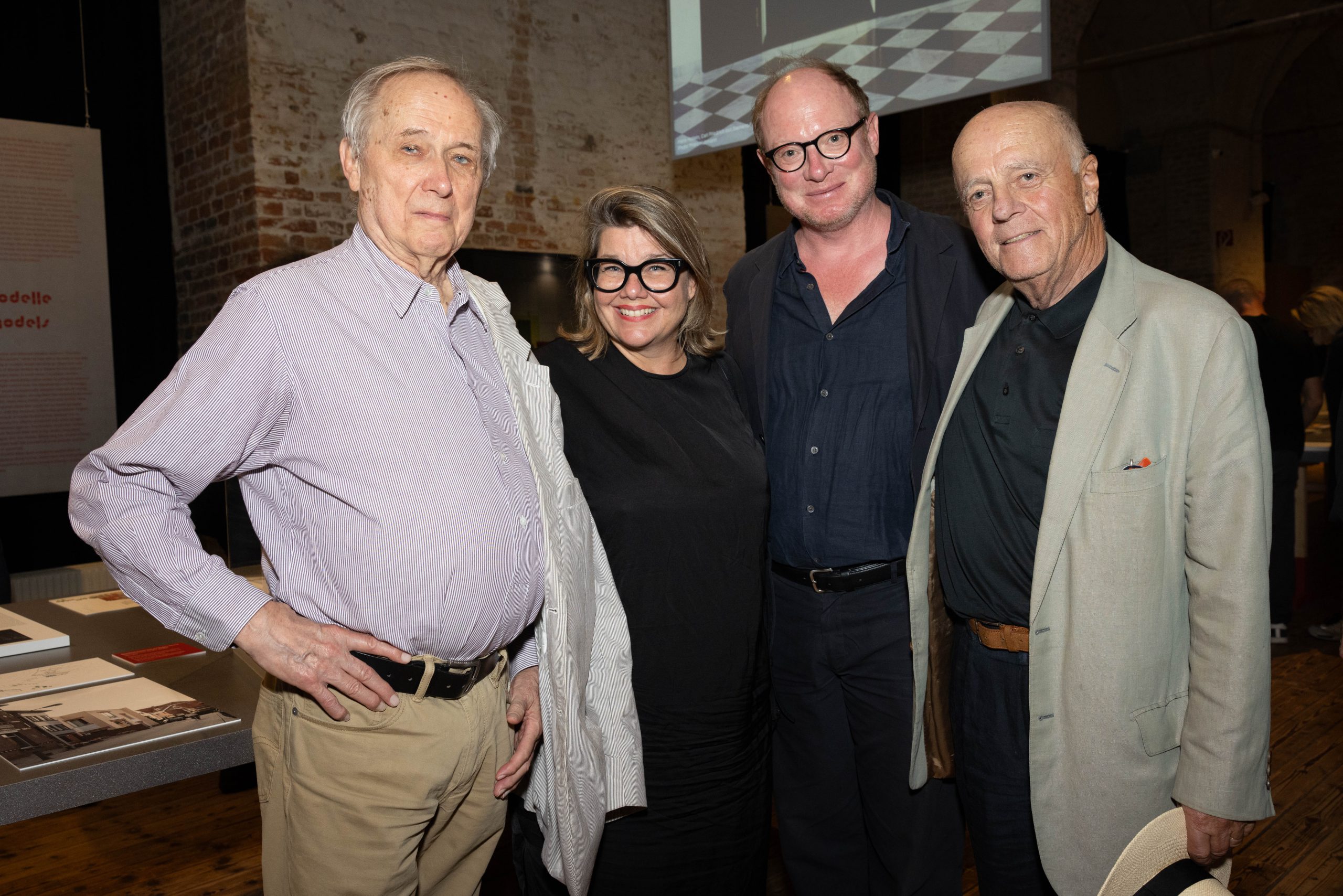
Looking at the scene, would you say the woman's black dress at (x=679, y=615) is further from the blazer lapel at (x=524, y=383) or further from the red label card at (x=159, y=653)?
the red label card at (x=159, y=653)

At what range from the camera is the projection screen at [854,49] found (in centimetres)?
463

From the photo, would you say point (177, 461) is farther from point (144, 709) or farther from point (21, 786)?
point (144, 709)

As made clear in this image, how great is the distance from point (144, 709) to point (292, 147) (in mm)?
4727

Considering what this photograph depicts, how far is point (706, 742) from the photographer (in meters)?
2.14

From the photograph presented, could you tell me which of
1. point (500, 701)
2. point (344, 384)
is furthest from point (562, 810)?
point (344, 384)

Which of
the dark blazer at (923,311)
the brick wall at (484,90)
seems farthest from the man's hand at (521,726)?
the brick wall at (484,90)

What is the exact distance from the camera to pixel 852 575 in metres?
2.29

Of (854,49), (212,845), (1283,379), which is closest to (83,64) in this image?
(854,49)

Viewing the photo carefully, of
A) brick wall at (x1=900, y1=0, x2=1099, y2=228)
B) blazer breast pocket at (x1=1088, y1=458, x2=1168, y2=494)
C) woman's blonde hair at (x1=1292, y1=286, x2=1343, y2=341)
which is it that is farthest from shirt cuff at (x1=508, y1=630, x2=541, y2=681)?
brick wall at (x1=900, y1=0, x2=1099, y2=228)

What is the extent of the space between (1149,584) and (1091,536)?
13 cm

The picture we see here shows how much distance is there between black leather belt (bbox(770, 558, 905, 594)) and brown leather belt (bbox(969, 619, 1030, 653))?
12.2 inches

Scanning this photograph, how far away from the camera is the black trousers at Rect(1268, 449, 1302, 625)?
5.61 meters

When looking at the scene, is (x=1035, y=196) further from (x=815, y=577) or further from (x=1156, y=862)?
(x=1156, y=862)

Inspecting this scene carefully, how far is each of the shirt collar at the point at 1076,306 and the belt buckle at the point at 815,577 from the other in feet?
2.45
